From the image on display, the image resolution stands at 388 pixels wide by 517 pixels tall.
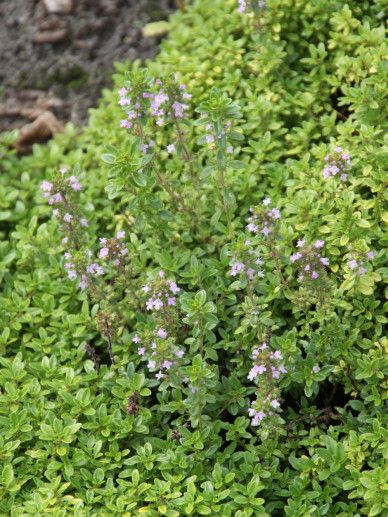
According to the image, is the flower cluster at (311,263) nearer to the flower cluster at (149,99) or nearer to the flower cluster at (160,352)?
the flower cluster at (160,352)

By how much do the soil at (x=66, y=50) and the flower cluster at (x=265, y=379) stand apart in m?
2.99

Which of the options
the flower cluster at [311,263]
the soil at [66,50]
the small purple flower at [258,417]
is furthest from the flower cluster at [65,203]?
the soil at [66,50]

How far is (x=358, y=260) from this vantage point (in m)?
3.25

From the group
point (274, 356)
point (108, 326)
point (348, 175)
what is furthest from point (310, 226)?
point (108, 326)

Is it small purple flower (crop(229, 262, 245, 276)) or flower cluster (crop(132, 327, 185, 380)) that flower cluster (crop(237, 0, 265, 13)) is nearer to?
small purple flower (crop(229, 262, 245, 276))

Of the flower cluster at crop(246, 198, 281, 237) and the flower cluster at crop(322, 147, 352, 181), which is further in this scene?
the flower cluster at crop(322, 147, 352, 181)

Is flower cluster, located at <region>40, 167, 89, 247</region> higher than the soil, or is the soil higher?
flower cluster, located at <region>40, 167, 89, 247</region>

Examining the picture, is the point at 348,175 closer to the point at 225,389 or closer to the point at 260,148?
the point at 260,148

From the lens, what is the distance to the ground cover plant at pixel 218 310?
3182 millimetres

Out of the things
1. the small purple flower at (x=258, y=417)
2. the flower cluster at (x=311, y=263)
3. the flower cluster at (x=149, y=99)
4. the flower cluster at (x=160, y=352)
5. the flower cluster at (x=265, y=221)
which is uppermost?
the flower cluster at (x=149, y=99)

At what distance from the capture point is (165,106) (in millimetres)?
3562

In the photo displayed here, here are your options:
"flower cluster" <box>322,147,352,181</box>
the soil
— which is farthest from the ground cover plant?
the soil

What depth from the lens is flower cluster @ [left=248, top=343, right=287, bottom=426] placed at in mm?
3033

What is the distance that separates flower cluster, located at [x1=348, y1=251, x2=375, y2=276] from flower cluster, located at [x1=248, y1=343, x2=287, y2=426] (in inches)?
19.9
